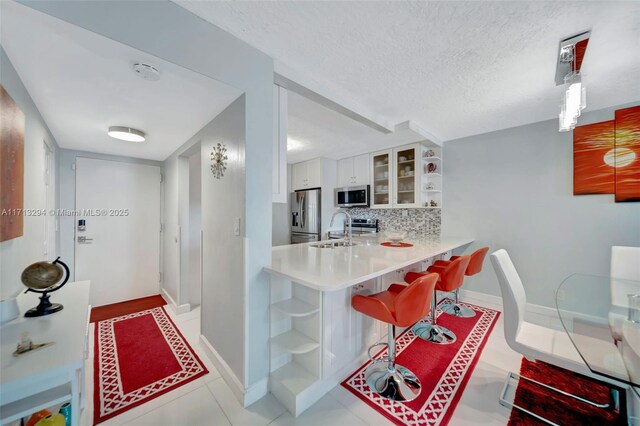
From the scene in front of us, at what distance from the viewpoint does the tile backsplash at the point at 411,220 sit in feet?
11.9

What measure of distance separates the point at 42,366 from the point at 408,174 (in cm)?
383

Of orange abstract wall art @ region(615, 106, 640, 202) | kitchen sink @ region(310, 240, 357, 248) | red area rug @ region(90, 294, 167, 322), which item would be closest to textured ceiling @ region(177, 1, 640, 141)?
orange abstract wall art @ region(615, 106, 640, 202)

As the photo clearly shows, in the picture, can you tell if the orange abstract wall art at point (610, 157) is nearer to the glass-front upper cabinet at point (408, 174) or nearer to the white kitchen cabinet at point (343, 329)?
the glass-front upper cabinet at point (408, 174)

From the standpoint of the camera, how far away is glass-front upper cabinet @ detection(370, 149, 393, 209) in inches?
148

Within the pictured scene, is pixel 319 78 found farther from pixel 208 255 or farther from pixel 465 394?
pixel 465 394

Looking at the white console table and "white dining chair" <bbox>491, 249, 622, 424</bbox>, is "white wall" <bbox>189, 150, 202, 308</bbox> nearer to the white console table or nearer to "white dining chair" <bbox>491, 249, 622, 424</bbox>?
the white console table

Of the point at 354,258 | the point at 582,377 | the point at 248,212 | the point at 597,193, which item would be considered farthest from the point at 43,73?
the point at 597,193

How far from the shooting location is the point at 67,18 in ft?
3.04

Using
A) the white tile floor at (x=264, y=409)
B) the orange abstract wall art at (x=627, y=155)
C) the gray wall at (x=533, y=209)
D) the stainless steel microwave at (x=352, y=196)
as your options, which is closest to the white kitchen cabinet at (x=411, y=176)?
the gray wall at (x=533, y=209)

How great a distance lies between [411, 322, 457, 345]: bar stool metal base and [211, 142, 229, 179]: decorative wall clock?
2.43 meters

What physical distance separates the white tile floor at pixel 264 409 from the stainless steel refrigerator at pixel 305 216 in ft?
9.63

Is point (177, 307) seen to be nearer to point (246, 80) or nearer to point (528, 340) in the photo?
point (246, 80)

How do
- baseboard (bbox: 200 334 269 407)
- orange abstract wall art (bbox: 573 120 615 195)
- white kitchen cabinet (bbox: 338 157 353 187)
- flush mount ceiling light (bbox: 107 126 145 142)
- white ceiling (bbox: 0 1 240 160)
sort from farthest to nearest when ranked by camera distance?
white kitchen cabinet (bbox: 338 157 353 187) → orange abstract wall art (bbox: 573 120 615 195) → flush mount ceiling light (bbox: 107 126 145 142) → baseboard (bbox: 200 334 269 407) → white ceiling (bbox: 0 1 240 160)

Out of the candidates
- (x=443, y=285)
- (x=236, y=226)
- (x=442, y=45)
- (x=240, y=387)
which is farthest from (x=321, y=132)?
(x=240, y=387)
